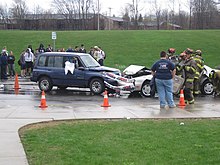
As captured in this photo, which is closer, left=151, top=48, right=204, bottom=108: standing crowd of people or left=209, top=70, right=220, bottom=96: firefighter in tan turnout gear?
left=151, top=48, right=204, bottom=108: standing crowd of people

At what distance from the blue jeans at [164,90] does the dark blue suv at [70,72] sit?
398cm

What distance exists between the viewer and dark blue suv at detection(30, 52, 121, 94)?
1650 cm

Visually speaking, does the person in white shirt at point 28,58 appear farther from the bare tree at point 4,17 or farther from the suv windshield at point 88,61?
the bare tree at point 4,17

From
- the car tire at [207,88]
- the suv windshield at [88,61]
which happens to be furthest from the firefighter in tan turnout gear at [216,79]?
the suv windshield at [88,61]

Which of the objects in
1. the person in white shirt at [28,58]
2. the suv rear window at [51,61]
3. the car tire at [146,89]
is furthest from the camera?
the person in white shirt at [28,58]

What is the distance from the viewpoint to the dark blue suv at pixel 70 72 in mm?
A: 16500

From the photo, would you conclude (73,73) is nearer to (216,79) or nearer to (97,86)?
(97,86)

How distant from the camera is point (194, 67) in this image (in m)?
13.3

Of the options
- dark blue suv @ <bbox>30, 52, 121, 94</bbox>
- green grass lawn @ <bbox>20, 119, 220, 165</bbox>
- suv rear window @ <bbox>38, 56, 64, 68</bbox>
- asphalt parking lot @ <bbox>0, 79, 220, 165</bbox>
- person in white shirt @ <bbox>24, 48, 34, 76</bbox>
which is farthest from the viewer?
person in white shirt @ <bbox>24, 48, 34, 76</bbox>

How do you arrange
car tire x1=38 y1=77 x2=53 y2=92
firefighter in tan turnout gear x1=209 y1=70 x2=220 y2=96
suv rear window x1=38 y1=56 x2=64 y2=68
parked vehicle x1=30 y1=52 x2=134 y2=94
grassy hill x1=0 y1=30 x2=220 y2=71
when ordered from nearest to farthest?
firefighter in tan turnout gear x1=209 y1=70 x2=220 y2=96 → parked vehicle x1=30 y1=52 x2=134 y2=94 → suv rear window x1=38 y1=56 x2=64 y2=68 → car tire x1=38 y1=77 x2=53 y2=92 → grassy hill x1=0 y1=30 x2=220 y2=71

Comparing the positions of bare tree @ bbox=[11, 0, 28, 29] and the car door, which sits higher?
bare tree @ bbox=[11, 0, 28, 29]

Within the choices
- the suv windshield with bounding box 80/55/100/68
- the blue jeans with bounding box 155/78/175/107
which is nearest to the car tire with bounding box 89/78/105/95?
the suv windshield with bounding box 80/55/100/68

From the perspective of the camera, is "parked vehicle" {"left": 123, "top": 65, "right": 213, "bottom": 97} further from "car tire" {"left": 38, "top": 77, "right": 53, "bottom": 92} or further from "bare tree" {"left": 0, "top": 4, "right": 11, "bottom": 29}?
"bare tree" {"left": 0, "top": 4, "right": 11, "bottom": 29}

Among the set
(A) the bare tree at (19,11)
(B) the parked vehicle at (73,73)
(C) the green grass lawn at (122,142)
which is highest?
(A) the bare tree at (19,11)
